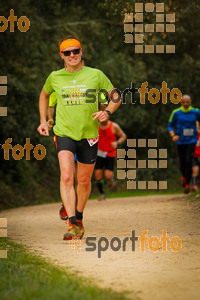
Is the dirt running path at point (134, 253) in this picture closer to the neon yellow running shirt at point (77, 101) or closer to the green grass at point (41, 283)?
the green grass at point (41, 283)

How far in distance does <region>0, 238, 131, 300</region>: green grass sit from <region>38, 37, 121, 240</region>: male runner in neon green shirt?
1667 mm

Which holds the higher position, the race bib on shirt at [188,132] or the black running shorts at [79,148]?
the race bib on shirt at [188,132]

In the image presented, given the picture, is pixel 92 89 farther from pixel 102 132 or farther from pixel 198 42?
pixel 198 42

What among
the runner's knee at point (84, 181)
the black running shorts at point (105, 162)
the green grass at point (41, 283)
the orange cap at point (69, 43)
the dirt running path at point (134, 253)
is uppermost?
the orange cap at point (69, 43)

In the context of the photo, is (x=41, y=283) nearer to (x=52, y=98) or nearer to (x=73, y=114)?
(x=73, y=114)

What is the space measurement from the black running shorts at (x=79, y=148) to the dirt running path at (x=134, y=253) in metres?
1.00

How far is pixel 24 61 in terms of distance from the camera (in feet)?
71.1

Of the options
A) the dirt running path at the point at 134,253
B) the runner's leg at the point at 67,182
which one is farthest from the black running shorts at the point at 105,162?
the runner's leg at the point at 67,182

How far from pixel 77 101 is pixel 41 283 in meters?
3.36

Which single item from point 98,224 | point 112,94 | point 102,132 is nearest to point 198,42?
point 102,132

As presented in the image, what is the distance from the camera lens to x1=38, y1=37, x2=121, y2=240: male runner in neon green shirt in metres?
8.54

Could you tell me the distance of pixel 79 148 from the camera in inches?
346

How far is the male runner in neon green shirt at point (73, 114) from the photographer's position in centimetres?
854

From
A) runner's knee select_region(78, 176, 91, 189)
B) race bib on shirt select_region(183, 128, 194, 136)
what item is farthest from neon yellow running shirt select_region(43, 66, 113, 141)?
race bib on shirt select_region(183, 128, 194, 136)
